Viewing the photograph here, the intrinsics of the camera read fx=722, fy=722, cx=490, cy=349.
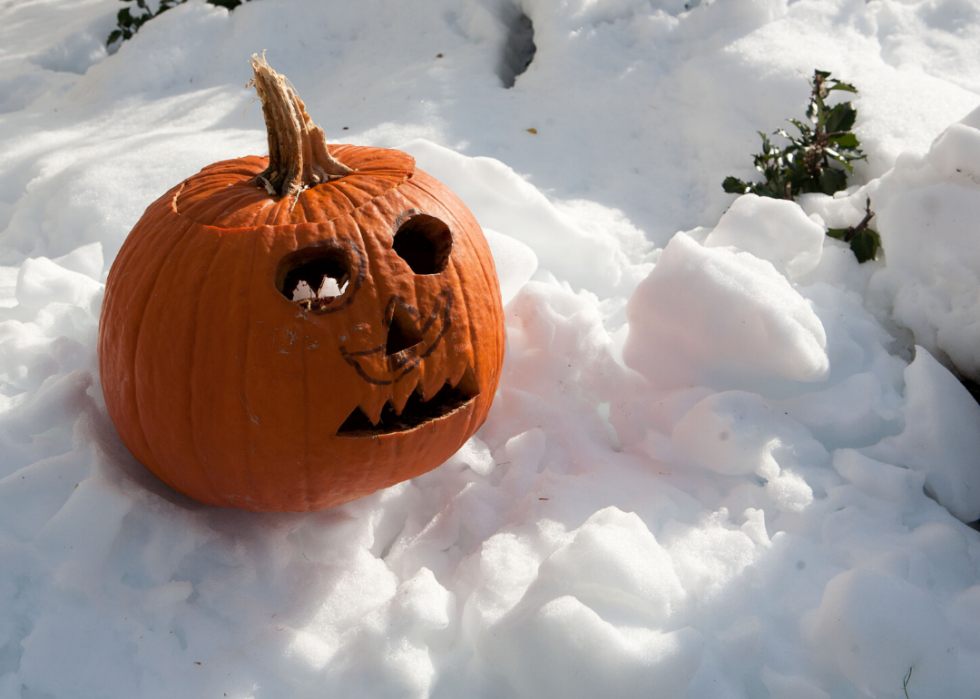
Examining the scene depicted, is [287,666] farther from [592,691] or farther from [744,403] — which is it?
[744,403]

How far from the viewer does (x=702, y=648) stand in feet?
3.89

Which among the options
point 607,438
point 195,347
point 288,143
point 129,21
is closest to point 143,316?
point 195,347

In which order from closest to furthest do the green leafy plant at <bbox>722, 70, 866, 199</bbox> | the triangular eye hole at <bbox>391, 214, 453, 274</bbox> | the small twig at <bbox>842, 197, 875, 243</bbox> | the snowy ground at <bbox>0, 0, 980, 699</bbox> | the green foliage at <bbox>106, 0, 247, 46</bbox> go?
the snowy ground at <bbox>0, 0, 980, 699</bbox> → the triangular eye hole at <bbox>391, 214, 453, 274</bbox> → the small twig at <bbox>842, 197, 875, 243</bbox> → the green leafy plant at <bbox>722, 70, 866, 199</bbox> → the green foliage at <bbox>106, 0, 247, 46</bbox>

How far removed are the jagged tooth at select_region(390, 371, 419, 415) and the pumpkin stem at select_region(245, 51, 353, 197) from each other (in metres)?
0.40

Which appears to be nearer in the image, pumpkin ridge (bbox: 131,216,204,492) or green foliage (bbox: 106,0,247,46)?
pumpkin ridge (bbox: 131,216,204,492)

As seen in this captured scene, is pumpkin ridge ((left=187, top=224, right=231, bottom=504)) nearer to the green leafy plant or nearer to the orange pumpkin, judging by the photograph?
the orange pumpkin

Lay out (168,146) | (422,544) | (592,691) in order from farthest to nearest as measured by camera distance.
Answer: (168,146) < (422,544) < (592,691)

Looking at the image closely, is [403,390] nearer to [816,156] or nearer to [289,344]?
[289,344]

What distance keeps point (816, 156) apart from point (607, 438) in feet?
4.07

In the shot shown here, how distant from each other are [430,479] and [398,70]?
197 cm

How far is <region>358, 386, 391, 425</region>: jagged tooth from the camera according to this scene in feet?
4.02

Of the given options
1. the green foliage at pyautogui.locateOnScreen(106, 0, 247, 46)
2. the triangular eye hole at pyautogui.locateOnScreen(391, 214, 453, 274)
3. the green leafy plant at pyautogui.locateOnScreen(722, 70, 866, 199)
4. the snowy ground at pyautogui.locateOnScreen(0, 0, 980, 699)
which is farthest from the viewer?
the green foliage at pyautogui.locateOnScreen(106, 0, 247, 46)

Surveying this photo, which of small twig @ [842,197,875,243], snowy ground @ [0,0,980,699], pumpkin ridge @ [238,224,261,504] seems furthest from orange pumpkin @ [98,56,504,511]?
small twig @ [842,197,875,243]

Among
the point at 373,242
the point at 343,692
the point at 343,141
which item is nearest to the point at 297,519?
the point at 343,692
